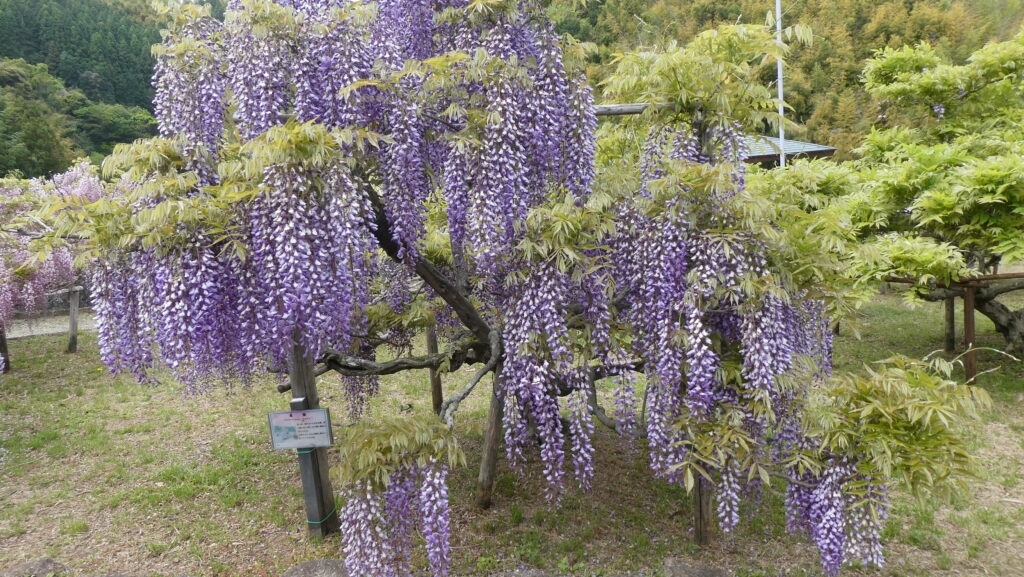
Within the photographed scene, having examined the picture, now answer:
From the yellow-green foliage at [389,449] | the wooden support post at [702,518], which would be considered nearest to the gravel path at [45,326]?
the yellow-green foliage at [389,449]

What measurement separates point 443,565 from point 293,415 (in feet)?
5.46

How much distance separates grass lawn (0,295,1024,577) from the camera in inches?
172

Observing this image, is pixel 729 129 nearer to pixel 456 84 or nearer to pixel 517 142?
pixel 517 142

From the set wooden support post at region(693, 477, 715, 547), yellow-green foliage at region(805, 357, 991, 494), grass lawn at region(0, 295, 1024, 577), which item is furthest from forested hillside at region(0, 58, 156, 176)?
yellow-green foliage at region(805, 357, 991, 494)

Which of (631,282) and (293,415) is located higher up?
(631,282)

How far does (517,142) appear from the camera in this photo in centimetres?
360

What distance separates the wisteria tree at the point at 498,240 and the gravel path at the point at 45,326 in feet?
42.0

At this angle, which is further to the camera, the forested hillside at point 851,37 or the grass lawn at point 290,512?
the forested hillside at point 851,37

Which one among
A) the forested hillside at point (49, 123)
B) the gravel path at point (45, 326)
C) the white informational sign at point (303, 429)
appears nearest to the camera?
the white informational sign at point (303, 429)

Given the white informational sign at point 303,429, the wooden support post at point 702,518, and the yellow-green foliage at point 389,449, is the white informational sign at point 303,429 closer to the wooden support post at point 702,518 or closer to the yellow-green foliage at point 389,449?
the yellow-green foliage at point 389,449

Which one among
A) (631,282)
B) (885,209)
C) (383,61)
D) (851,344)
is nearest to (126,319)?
(383,61)

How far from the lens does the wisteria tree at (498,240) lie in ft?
10.4

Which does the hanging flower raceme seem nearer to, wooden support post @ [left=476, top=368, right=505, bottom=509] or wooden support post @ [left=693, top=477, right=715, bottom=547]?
wooden support post @ [left=476, top=368, right=505, bottom=509]

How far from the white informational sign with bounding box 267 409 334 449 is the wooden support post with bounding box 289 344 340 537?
0.09 m
